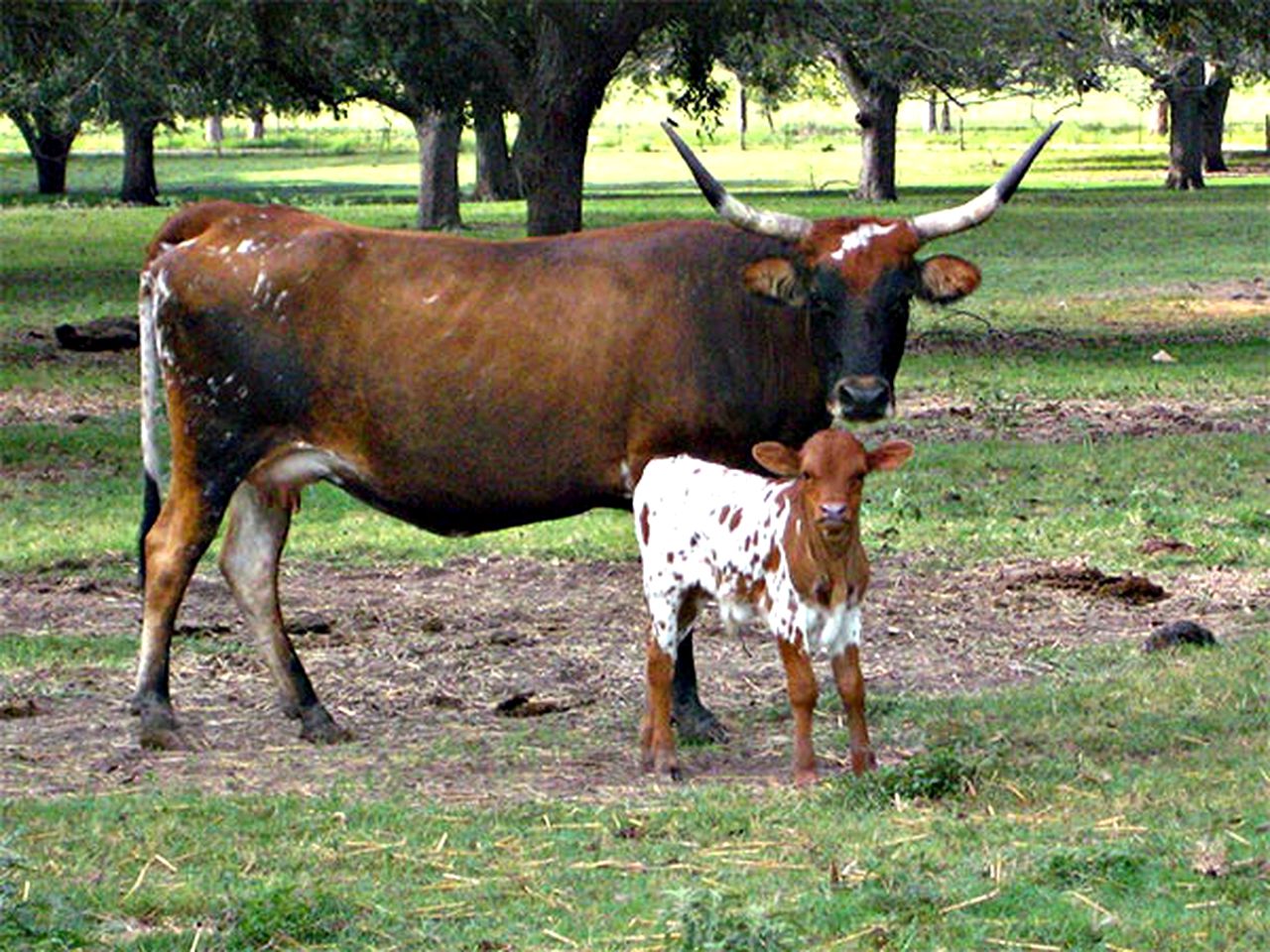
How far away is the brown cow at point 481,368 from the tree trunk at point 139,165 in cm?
4022

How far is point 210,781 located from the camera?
8.16 metres

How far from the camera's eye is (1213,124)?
187 feet

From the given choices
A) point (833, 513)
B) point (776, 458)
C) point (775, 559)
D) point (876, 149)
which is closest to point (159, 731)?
point (775, 559)

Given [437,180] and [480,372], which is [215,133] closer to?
[437,180]

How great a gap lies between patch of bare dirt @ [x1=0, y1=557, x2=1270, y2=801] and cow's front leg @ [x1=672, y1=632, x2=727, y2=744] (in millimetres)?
77

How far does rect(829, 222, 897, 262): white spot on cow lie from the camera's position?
885cm

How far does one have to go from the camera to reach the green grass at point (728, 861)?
6.22 m

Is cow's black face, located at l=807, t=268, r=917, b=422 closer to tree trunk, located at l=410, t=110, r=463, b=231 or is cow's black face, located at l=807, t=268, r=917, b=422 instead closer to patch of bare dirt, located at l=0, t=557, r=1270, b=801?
patch of bare dirt, located at l=0, t=557, r=1270, b=801

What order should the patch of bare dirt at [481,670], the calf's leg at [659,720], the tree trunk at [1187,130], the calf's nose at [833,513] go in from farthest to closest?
the tree trunk at [1187,130], the patch of bare dirt at [481,670], the calf's leg at [659,720], the calf's nose at [833,513]

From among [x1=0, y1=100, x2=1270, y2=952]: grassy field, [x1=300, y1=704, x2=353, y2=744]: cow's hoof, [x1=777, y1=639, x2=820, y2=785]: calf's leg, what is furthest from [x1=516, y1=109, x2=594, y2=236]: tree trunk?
[x1=777, y1=639, x2=820, y2=785]: calf's leg

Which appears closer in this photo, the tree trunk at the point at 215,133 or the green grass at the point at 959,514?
the green grass at the point at 959,514

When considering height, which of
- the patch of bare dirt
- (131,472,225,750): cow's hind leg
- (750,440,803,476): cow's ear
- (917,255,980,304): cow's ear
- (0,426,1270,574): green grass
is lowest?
the patch of bare dirt

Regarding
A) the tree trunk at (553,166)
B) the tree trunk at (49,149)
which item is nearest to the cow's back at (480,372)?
the tree trunk at (553,166)

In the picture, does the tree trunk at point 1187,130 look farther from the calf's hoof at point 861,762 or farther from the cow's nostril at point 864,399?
the calf's hoof at point 861,762
